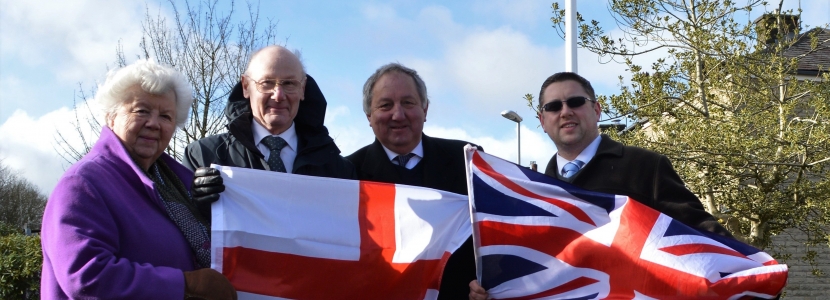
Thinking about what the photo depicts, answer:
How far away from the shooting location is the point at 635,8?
11.0 meters

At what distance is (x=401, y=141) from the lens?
166 inches

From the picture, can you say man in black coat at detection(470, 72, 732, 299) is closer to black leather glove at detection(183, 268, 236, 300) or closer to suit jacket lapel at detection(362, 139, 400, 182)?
suit jacket lapel at detection(362, 139, 400, 182)

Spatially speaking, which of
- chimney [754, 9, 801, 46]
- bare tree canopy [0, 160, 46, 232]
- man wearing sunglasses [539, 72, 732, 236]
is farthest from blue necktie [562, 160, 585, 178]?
bare tree canopy [0, 160, 46, 232]

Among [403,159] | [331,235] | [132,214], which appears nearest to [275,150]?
[331,235]

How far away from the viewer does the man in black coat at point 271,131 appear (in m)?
3.76

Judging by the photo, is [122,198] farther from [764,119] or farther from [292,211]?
[764,119]

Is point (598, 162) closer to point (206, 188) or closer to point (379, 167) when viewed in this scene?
point (379, 167)

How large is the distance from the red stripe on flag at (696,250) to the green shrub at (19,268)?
8551 mm

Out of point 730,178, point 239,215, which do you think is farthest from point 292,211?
point 730,178

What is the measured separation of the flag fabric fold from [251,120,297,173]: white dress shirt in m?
0.30

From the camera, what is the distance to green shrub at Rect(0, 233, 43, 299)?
9461mm

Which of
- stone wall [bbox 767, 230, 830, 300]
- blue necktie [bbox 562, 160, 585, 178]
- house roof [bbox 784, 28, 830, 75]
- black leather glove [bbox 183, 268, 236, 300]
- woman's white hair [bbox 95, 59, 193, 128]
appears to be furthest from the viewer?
stone wall [bbox 767, 230, 830, 300]

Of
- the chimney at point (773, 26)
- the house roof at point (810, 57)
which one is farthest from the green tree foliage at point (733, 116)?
the house roof at point (810, 57)

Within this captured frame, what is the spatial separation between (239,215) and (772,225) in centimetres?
980
